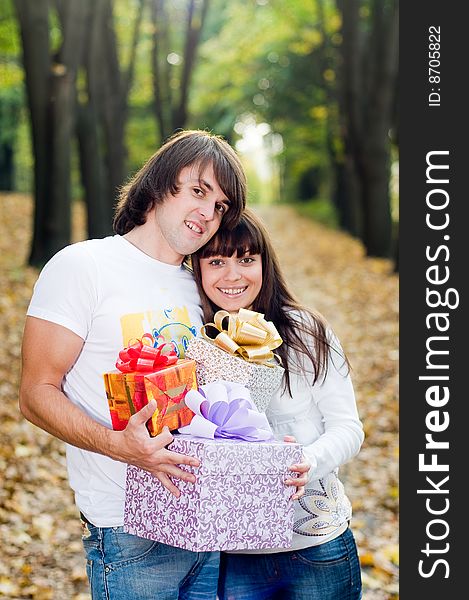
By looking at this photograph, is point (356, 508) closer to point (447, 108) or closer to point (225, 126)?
point (447, 108)

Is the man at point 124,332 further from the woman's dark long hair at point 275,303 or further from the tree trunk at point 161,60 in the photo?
the tree trunk at point 161,60

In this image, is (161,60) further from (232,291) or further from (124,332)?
(124,332)

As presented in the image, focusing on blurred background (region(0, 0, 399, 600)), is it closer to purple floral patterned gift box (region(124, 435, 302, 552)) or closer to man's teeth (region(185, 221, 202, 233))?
man's teeth (region(185, 221, 202, 233))

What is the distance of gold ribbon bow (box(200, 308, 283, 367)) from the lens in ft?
8.65

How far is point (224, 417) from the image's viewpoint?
2.45 m

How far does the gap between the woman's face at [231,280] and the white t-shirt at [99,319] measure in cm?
17

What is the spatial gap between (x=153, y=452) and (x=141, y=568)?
494 mm

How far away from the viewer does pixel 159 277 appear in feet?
9.60

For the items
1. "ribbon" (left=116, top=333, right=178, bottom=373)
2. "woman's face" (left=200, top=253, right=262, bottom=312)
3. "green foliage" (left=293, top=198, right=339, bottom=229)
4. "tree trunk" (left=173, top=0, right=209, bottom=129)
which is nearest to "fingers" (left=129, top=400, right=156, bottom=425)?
"ribbon" (left=116, top=333, right=178, bottom=373)

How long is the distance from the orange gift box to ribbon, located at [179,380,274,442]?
4 centimetres

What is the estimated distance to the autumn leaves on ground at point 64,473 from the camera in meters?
5.12

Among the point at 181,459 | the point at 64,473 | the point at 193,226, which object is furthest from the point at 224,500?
the point at 64,473

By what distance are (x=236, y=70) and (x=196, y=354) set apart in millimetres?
25234

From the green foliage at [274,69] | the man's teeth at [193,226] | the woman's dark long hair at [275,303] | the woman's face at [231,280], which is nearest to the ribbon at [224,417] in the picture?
the woman's dark long hair at [275,303]
